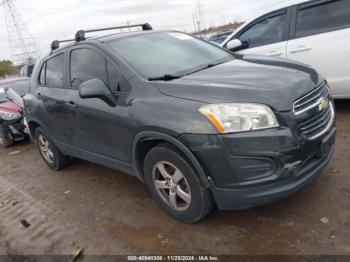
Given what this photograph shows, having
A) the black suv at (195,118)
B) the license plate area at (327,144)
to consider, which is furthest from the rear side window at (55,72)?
the license plate area at (327,144)

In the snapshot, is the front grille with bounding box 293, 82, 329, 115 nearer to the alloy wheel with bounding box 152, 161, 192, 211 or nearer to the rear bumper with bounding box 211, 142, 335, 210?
the rear bumper with bounding box 211, 142, 335, 210

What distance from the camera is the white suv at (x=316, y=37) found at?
484cm

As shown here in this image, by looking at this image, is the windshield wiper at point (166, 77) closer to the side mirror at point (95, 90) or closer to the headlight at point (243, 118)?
the side mirror at point (95, 90)

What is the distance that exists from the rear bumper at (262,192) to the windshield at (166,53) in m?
1.29

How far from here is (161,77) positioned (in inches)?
126

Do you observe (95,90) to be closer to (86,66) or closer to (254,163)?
(86,66)

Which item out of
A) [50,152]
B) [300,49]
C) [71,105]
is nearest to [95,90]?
[71,105]

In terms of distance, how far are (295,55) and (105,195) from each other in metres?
3.54

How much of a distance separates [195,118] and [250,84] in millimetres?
542

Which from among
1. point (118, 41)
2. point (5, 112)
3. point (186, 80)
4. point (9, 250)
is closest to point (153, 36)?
point (118, 41)

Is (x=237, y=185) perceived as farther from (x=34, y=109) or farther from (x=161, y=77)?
(x=34, y=109)

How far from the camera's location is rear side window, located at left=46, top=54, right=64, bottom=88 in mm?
4383

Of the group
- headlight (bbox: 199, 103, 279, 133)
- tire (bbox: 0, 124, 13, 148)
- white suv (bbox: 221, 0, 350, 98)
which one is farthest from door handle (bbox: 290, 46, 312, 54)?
tire (bbox: 0, 124, 13, 148)

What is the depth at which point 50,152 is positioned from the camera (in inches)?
206
